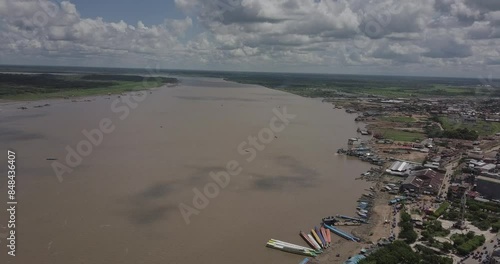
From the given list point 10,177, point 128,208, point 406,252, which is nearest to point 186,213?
point 128,208

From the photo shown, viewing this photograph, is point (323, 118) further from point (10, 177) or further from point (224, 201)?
point (10, 177)

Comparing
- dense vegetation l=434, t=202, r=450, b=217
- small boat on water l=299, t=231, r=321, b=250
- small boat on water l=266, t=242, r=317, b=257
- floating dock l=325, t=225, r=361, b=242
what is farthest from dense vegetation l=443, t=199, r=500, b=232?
small boat on water l=266, t=242, r=317, b=257

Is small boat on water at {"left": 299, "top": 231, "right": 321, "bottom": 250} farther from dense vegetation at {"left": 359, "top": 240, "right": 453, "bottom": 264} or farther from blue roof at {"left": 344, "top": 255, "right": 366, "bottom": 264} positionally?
dense vegetation at {"left": 359, "top": 240, "right": 453, "bottom": 264}

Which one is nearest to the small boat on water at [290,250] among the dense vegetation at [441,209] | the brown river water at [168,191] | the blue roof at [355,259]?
the brown river water at [168,191]

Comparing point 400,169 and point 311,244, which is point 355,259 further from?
point 400,169

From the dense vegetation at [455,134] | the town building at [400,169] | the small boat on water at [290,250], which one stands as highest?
the dense vegetation at [455,134]

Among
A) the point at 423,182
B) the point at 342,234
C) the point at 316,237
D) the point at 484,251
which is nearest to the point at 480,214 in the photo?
the point at 484,251

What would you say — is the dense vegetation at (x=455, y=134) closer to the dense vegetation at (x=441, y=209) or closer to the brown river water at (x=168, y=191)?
the brown river water at (x=168, y=191)
